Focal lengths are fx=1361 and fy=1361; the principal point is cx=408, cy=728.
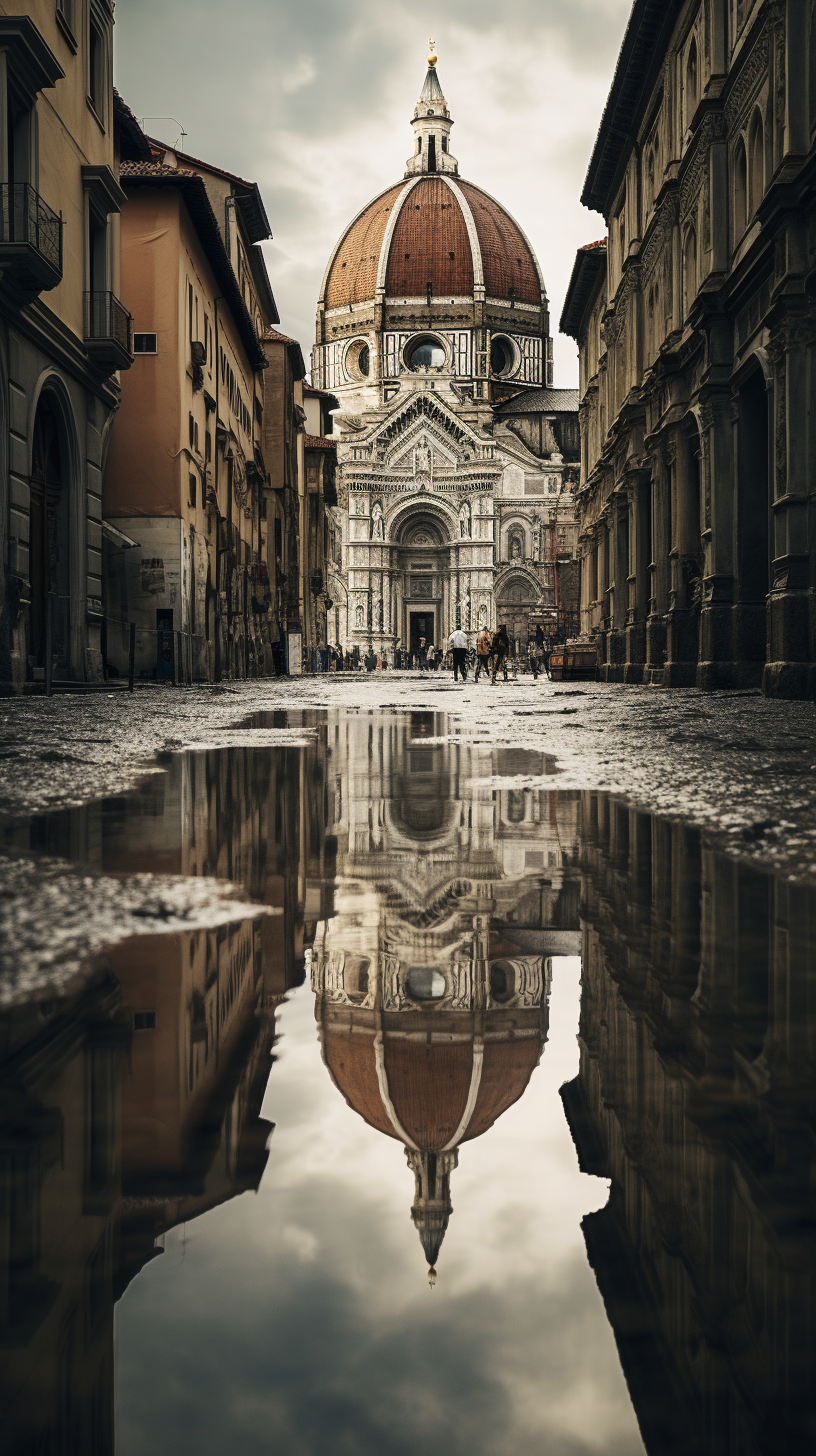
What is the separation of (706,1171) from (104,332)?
20.0m

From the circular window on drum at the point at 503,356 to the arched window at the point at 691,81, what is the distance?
80648 mm

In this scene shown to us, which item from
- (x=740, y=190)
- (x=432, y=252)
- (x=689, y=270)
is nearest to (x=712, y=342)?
(x=740, y=190)

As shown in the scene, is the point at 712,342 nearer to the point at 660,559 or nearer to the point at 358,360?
the point at 660,559

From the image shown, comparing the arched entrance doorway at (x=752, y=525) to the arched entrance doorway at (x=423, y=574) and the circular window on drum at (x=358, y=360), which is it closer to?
the arched entrance doorway at (x=423, y=574)

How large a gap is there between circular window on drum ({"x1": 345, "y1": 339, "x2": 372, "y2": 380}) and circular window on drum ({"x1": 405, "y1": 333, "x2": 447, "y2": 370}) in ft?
10.6

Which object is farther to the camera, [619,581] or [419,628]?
[419,628]

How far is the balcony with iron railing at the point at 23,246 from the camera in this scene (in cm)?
1478

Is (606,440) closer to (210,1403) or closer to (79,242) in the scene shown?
(79,242)

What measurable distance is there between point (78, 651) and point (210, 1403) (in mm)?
18810

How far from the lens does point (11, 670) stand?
15133mm

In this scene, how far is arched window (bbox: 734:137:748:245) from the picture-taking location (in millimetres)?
19803

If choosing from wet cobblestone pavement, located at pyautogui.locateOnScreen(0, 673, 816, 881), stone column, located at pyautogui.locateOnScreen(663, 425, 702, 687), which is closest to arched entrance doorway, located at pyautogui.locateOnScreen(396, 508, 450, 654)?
stone column, located at pyautogui.locateOnScreen(663, 425, 702, 687)

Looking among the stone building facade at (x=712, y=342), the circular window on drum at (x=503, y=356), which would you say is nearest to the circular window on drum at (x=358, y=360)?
the circular window on drum at (x=503, y=356)

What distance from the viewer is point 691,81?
910 inches
